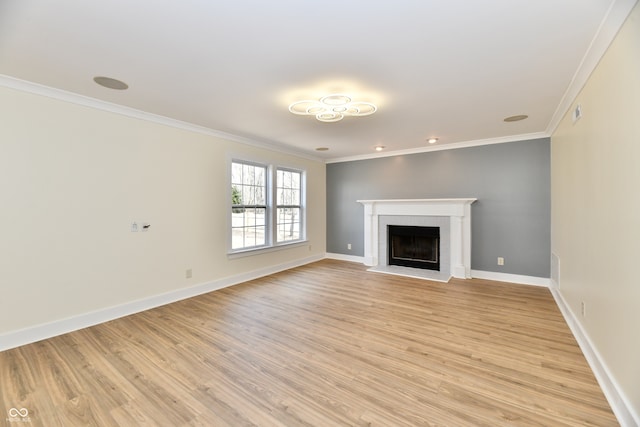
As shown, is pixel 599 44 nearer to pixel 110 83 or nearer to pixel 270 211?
pixel 110 83

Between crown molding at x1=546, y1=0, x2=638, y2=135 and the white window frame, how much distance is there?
427 cm

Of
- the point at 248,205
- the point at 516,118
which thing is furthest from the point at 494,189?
the point at 248,205

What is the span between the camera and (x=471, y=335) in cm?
279

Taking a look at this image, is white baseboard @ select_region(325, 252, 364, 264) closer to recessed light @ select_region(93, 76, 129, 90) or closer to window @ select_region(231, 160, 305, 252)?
window @ select_region(231, 160, 305, 252)

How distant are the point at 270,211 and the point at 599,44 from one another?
4594mm

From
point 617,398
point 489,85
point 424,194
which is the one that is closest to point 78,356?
point 617,398

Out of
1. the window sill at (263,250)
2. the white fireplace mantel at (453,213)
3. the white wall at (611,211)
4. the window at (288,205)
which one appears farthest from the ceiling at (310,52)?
the window at (288,205)

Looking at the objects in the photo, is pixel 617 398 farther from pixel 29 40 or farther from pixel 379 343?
pixel 29 40

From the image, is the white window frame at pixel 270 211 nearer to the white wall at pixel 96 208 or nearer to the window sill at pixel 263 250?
the window sill at pixel 263 250

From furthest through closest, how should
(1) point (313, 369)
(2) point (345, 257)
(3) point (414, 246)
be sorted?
(2) point (345, 257) → (3) point (414, 246) → (1) point (313, 369)

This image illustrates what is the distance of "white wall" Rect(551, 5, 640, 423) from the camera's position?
157 centimetres

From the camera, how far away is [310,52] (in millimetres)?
2113

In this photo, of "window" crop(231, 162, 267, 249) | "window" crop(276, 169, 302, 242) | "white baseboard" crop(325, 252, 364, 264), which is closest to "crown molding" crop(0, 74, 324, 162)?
"window" crop(231, 162, 267, 249)

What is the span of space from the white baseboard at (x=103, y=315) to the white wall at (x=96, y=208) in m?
0.05
